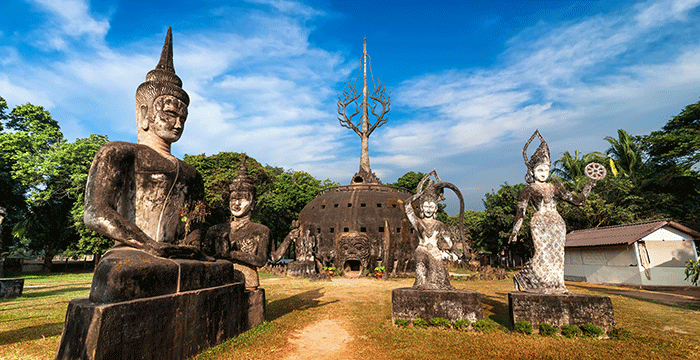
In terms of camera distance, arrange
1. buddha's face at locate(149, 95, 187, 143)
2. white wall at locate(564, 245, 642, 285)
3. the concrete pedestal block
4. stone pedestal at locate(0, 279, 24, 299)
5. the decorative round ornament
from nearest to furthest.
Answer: buddha's face at locate(149, 95, 187, 143) < the concrete pedestal block < the decorative round ornament < stone pedestal at locate(0, 279, 24, 299) < white wall at locate(564, 245, 642, 285)

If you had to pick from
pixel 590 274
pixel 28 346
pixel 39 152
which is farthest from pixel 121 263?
pixel 39 152

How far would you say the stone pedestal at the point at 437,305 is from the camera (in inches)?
272

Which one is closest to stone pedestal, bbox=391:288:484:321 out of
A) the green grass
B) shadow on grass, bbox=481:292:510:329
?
the green grass

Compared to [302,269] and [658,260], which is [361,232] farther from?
[658,260]

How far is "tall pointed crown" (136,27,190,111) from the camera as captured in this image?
489 centimetres

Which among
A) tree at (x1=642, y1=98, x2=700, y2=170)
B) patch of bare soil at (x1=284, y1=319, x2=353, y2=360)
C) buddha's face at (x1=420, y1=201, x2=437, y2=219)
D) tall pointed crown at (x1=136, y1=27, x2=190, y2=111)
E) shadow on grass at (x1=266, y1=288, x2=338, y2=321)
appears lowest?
shadow on grass at (x1=266, y1=288, x2=338, y2=321)

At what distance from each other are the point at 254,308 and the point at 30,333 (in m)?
4.46

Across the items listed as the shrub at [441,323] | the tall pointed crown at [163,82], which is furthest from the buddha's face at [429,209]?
the tall pointed crown at [163,82]

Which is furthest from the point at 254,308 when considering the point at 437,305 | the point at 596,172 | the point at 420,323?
the point at 596,172

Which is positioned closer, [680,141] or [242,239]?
[242,239]

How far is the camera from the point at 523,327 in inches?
249

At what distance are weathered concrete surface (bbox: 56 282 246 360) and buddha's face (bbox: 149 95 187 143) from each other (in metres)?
2.41

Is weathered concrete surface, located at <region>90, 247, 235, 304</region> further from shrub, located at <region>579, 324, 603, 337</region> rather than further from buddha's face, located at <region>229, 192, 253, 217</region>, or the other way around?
shrub, located at <region>579, 324, 603, 337</region>

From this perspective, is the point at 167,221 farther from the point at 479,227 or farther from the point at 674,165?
the point at 479,227
